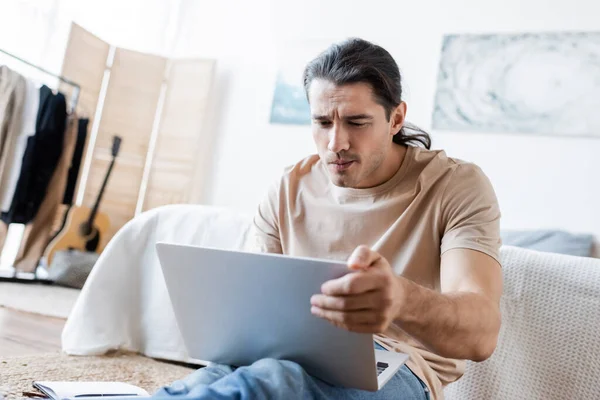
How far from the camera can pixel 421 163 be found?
119 cm

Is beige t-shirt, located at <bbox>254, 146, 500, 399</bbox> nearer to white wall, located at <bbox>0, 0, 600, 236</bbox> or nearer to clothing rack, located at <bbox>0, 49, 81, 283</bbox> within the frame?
white wall, located at <bbox>0, 0, 600, 236</bbox>

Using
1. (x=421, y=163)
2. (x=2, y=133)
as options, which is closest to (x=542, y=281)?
(x=421, y=163)

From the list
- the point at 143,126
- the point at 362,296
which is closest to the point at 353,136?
the point at 362,296

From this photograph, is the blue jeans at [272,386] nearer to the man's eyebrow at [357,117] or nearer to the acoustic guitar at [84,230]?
the man's eyebrow at [357,117]

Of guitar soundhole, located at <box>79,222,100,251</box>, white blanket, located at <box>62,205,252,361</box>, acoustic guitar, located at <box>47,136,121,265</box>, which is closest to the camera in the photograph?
white blanket, located at <box>62,205,252,361</box>

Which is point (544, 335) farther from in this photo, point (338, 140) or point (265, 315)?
point (265, 315)

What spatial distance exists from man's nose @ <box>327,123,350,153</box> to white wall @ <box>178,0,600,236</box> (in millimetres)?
1803

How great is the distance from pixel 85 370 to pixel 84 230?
2.18 metres

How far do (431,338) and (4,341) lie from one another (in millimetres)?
1616

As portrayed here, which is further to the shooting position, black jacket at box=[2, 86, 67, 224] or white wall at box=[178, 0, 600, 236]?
black jacket at box=[2, 86, 67, 224]

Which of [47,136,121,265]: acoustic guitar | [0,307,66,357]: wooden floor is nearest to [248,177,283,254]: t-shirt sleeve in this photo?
[0,307,66,357]: wooden floor

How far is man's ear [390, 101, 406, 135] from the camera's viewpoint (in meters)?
1.25

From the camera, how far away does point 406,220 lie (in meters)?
1.10

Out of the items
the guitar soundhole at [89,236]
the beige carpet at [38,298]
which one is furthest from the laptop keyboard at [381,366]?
the guitar soundhole at [89,236]
